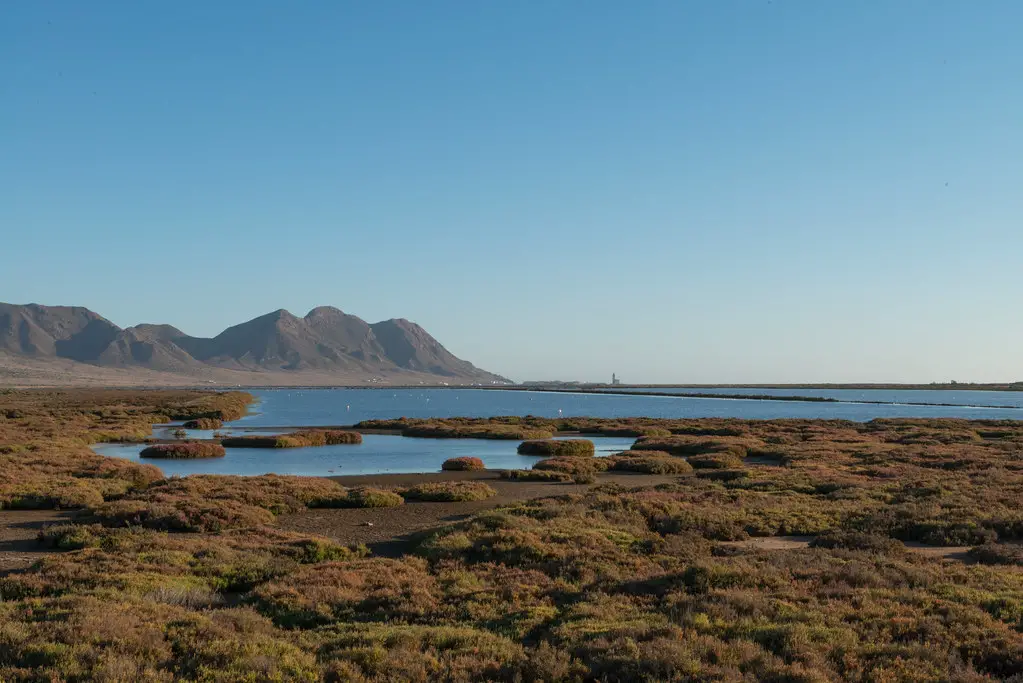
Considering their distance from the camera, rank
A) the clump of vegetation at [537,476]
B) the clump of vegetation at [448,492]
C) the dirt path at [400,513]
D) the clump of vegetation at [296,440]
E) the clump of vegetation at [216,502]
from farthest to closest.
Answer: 1. the clump of vegetation at [296,440]
2. the clump of vegetation at [537,476]
3. the clump of vegetation at [448,492]
4. the clump of vegetation at [216,502]
5. the dirt path at [400,513]

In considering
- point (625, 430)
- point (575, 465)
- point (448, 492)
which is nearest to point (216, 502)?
point (448, 492)

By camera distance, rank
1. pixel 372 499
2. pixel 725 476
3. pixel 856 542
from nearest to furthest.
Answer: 1. pixel 856 542
2. pixel 372 499
3. pixel 725 476

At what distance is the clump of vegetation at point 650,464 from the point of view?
1667 inches

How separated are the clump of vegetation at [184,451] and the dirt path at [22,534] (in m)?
22.8

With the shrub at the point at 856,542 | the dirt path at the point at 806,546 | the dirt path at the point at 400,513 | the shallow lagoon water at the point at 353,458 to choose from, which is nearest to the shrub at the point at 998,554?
the dirt path at the point at 806,546

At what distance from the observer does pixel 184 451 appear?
49.2 m

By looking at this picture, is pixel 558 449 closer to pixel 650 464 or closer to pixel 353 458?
pixel 650 464

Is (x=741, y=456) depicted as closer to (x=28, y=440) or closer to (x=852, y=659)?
(x=852, y=659)

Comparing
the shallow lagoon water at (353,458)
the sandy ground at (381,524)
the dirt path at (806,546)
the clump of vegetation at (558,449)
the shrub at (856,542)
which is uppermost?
the shrub at (856,542)

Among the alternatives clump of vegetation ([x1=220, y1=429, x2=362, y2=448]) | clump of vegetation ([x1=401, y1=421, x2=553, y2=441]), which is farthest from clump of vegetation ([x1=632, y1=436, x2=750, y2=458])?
clump of vegetation ([x1=220, y1=429, x2=362, y2=448])

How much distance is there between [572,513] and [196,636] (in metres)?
14.6

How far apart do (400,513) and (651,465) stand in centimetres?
1873

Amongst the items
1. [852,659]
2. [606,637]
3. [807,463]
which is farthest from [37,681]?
[807,463]

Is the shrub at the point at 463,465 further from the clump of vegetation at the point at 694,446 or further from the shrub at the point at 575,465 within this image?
the clump of vegetation at the point at 694,446
